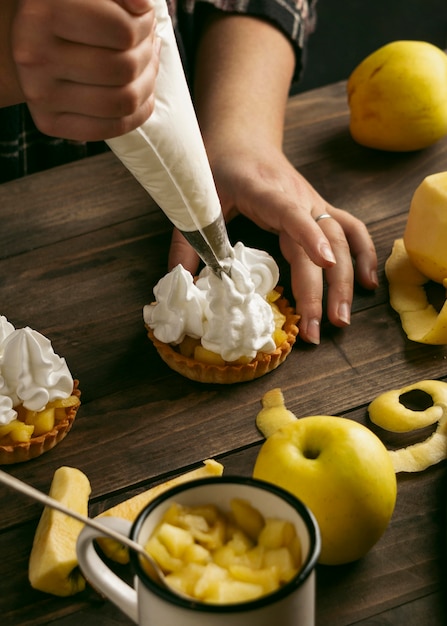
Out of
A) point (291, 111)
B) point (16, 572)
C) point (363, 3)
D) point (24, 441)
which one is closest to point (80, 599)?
point (16, 572)

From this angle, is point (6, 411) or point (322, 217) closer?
point (6, 411)

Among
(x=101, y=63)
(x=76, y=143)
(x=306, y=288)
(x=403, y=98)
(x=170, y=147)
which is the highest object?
(x=101, y=63)

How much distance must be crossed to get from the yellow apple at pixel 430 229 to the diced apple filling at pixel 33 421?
0.58 meters

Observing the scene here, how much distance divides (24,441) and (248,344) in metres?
0.34

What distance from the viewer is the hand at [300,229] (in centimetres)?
139

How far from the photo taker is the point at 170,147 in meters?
0.97

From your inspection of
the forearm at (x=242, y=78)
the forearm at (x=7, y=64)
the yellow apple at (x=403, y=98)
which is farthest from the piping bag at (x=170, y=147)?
the yellow apple at (x=403, y=98)

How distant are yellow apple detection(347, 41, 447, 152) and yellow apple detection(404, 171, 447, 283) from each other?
30 centimetres

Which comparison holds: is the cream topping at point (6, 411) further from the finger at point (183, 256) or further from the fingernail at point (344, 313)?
the fingernail at point (344, 313)

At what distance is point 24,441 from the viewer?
3.83ft

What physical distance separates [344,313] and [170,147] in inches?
19.4

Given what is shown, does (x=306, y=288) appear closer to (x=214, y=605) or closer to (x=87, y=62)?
(x=87, y=62)

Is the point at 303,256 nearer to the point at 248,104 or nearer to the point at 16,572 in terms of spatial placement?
the point at 248,104

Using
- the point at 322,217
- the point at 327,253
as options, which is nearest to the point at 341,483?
the point at 327,253
